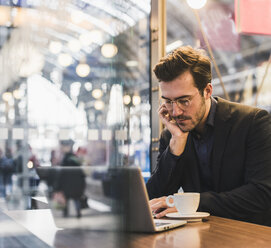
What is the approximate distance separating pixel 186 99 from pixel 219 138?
0.68 ft

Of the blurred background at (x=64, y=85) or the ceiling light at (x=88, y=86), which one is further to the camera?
the ceiling light at (x=88, y=86)

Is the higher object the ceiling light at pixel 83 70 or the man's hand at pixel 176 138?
the ceiling light at pixel 83 70

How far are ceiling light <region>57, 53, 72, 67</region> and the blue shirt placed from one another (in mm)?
800

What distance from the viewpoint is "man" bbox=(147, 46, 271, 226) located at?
5.10 feet

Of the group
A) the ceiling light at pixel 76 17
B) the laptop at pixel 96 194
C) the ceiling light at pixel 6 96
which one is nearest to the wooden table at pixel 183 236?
→ the laptop at pixel 96 194

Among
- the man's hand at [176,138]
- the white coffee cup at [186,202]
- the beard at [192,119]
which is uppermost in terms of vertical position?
the beard at [192,119]

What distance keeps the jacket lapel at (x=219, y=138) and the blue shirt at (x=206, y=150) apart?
0.9 inches

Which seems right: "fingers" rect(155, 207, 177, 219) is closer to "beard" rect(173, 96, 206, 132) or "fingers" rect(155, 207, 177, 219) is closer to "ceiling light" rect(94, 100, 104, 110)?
"beard" rect(173, 96, 206, 132)

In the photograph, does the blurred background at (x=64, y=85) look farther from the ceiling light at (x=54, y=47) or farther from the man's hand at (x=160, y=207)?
the man's hand at (x=160, y=207)

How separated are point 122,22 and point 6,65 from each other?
50 cm

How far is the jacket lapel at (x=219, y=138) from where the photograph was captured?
1.58 m

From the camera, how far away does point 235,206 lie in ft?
4.63

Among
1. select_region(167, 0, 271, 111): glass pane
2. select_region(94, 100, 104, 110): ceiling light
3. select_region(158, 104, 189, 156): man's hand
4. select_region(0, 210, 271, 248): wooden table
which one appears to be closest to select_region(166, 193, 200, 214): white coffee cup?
select_region(0, 210, 271, 248): wooden table

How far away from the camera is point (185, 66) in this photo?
1.62 metres
